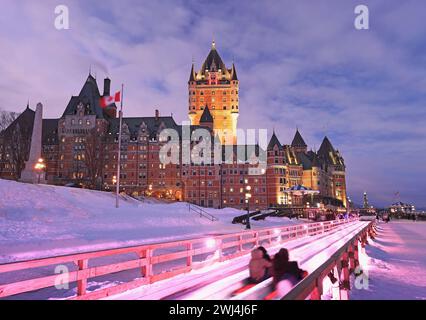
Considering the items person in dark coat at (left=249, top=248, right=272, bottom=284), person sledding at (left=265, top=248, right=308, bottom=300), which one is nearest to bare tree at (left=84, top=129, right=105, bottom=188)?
person in dark coat at (left=249, top=248, right=272, bottom=284)

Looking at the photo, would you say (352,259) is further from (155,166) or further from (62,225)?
(155,166)

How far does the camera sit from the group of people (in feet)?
19.5

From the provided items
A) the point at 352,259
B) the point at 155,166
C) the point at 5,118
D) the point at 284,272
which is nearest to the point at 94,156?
the point at 5,118

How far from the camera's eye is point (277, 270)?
6.30 meters

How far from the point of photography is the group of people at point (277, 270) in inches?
234

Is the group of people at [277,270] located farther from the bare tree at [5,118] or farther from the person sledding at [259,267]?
the bare tree at [5,118]

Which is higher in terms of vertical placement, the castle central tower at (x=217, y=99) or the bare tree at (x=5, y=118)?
the castle central tower at (x=217, y=99)

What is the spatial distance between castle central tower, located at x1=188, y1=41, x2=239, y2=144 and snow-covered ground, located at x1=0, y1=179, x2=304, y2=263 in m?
92.4

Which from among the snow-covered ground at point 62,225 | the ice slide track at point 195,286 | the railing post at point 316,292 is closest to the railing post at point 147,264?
the ice slide track at point 195,286

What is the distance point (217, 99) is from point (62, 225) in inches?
4378

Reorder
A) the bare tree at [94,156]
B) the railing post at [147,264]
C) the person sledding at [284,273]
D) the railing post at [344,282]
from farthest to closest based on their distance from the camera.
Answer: the bare tree at [94,156]
the railing post at [344,282]
the railing post at [147,264]
the person sledding at [284,273]

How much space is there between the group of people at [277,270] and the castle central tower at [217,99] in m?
121
